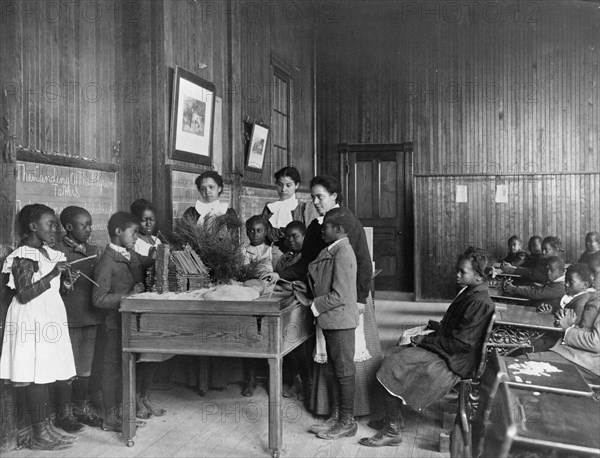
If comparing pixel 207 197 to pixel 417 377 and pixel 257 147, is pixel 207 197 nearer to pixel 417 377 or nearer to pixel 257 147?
pixel 417 377

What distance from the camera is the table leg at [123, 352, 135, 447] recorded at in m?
3.68

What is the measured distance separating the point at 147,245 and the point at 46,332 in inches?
45.3

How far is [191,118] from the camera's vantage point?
5.82 meters

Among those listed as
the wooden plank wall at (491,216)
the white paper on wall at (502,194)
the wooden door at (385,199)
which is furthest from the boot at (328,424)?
the white paper on wall at (502,194)

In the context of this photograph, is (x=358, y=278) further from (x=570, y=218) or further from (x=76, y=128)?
(x=570, y=218)

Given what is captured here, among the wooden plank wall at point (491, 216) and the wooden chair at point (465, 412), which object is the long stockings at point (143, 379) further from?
the wooden plank wall at point (491, 216)

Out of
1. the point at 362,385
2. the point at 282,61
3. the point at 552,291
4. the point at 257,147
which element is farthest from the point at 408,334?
the point at 282,61

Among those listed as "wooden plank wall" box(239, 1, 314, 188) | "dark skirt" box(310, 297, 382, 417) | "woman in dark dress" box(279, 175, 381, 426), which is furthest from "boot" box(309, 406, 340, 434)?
"wooden plank wall" box(239, 1, 314, 188)

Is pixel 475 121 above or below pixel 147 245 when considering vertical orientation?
above

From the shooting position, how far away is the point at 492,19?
33.7 feet

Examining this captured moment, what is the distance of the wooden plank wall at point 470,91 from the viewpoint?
1002cm

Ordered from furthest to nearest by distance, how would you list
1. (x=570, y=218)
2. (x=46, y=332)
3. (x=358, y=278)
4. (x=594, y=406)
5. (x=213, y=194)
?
(x=570, y=218) < (x=213, y=194) < (x=358, y=278) < (x=46, y=332) < (x=594, y=406)

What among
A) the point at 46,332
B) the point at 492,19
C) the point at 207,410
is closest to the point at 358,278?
the point at 207,410

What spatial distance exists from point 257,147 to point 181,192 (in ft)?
7.30
